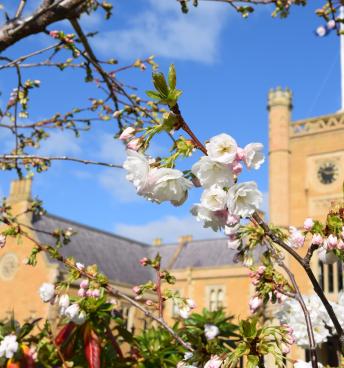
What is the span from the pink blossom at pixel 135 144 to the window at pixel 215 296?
2763 cm

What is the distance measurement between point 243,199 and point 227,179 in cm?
7

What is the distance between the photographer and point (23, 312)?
25.7 meters

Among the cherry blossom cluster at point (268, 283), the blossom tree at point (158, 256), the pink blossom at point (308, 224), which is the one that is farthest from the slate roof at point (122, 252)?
the pink blossom at point (308, 224)

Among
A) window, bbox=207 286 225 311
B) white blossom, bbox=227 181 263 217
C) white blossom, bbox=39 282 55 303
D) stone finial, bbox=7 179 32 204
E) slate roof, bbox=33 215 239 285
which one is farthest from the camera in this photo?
slate roof, bbox=33 215 239 285

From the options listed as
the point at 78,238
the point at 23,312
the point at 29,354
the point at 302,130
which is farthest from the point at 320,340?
the point at 78,238

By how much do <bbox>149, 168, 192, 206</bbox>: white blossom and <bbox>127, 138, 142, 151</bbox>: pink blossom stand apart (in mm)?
122

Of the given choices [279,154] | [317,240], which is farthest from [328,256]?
[279,154]

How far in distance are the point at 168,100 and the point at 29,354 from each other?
8.40 feet

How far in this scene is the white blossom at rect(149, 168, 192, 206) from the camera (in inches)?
52.6

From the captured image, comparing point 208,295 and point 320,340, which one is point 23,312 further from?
point 320,340

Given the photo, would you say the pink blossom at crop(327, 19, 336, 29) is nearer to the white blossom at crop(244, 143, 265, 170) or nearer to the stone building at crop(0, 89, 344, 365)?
the white blossom at crop(244, 143, 265, 170)

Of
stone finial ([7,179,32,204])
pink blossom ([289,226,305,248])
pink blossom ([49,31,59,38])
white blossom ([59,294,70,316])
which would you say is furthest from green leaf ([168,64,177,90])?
stone finial ([7,179,32,204])

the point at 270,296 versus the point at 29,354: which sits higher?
the point at 270,296

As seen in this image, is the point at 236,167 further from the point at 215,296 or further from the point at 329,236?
the point at 215,296
